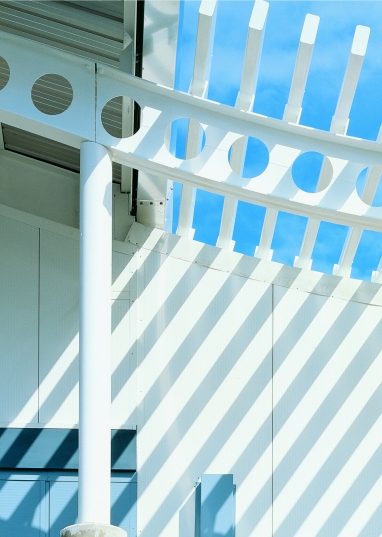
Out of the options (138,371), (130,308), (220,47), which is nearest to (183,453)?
(138,371)

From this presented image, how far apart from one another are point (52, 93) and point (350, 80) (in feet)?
8.29

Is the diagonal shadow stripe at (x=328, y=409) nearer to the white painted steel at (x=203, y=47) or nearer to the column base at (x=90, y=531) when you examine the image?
the column base at (x=90, y=531)

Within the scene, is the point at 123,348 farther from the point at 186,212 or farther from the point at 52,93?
the point at 52,93

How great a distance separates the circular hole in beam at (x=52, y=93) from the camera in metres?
7.08

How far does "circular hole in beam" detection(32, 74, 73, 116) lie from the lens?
23.2 feet

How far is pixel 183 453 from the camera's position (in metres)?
8.28

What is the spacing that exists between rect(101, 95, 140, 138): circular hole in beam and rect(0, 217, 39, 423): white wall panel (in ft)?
4.93

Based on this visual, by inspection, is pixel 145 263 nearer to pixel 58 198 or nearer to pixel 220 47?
pixel 58 198

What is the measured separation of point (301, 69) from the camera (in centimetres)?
611

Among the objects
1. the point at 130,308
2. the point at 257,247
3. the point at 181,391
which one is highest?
the point at 257,247

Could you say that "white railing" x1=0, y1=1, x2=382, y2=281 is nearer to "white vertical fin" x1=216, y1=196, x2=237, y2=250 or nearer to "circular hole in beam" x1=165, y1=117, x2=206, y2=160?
"circular hole in beam" x1=165, y1=117, x2=206, y2=160

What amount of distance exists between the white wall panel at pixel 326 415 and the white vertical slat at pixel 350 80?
8.34ft

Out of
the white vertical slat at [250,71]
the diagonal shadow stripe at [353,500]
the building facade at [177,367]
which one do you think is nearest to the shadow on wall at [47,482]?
the building facade at [177,367]

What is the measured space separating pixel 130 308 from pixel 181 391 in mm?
899
